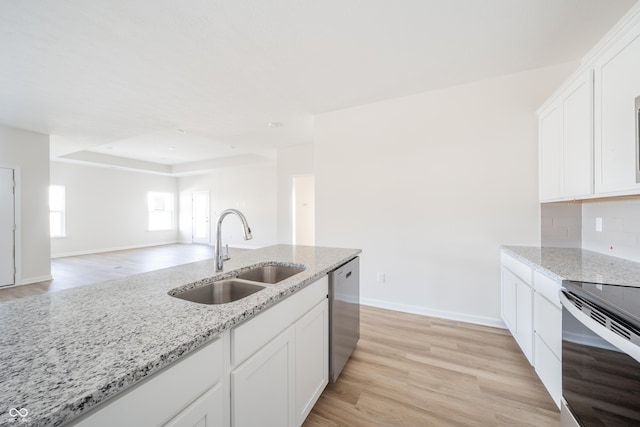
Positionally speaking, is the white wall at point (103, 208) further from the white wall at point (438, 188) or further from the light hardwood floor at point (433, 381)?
the light hardwood floor at point (433, 381)

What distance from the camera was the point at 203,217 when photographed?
891cm

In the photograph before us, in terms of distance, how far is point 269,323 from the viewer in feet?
3.67

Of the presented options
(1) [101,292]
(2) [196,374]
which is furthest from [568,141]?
(1) [101,292]

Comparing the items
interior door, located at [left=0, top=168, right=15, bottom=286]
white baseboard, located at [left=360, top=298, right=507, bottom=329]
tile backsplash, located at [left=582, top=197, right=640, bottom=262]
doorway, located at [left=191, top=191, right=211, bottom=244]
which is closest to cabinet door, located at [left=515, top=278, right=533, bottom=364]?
white baseboard, located at [left=360, top=298, right=507, bottom=329]

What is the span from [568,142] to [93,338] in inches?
120

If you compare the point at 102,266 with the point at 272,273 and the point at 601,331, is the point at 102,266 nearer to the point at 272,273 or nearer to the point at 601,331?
the point at 272,273

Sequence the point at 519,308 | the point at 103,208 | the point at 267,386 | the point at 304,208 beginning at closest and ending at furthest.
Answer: the point at 267,386
the point at 519,308
the point at 304,208
the point at 103,208

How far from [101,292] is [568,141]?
3.22m

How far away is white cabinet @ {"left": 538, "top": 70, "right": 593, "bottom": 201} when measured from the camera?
68.1 inches

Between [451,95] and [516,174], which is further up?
[451,95]

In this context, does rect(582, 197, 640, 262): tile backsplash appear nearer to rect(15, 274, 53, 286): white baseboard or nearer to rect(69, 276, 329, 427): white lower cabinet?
rect(69, 276, 329, 427): white lower cabinet

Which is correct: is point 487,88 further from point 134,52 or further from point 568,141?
point 134,52

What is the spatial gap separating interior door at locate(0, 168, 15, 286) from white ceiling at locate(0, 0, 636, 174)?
104cm

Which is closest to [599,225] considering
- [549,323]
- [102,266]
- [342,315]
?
[549,323]
